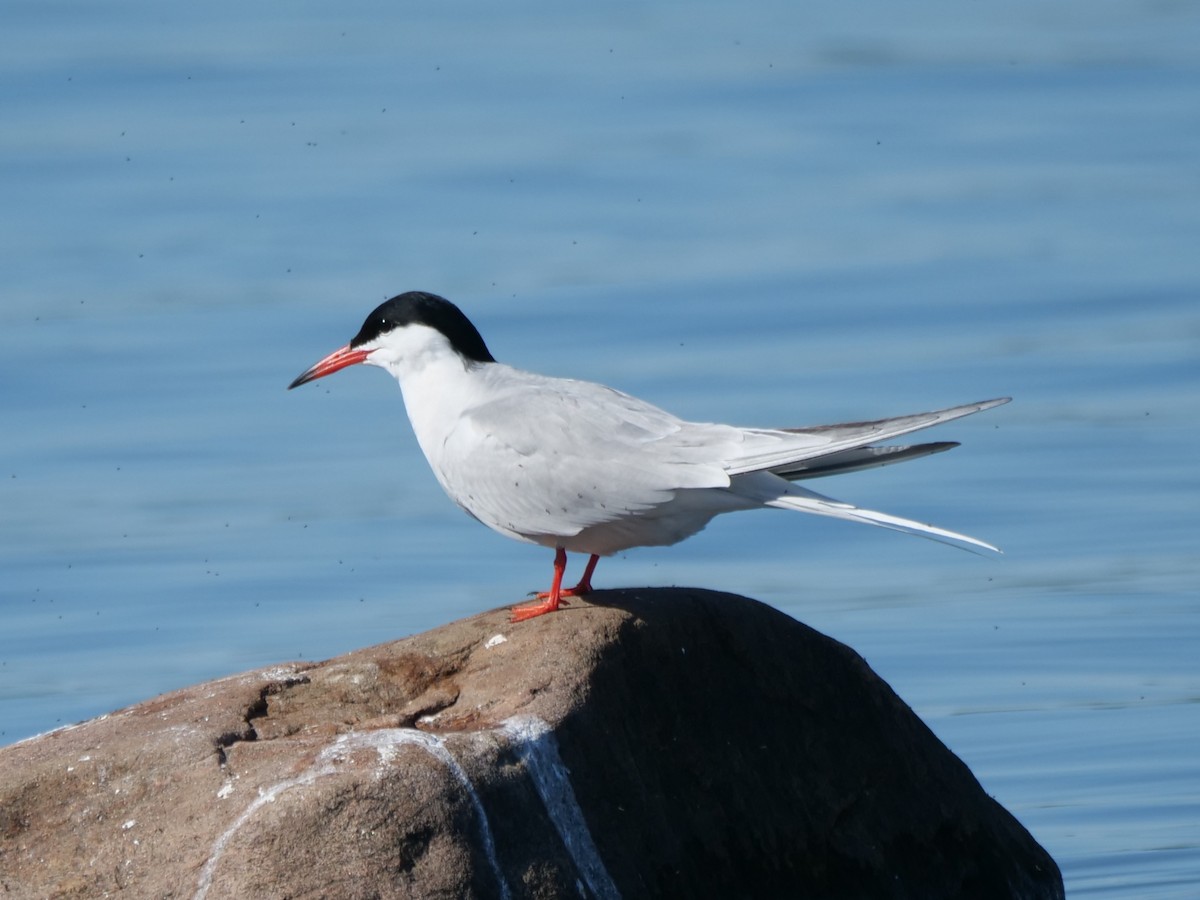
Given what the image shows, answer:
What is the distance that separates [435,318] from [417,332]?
0.29 ft

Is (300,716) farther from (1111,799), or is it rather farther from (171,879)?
(1111,799)

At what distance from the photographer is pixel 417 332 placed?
24.5 ft

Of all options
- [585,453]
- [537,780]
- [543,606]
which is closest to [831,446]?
[585,453]

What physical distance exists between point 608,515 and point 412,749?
1485 millimetres

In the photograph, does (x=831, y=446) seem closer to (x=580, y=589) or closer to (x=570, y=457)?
(x=570, y=457)

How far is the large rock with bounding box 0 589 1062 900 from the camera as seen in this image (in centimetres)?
527

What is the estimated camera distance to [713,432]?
6531 millimetres

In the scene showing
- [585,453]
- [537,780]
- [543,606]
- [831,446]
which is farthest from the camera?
[585,453]

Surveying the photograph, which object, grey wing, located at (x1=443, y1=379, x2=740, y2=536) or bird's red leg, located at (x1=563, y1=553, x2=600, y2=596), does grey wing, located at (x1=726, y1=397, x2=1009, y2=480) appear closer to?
grey wing, located at (x1=443, y1=379, x2=740, y2=536)

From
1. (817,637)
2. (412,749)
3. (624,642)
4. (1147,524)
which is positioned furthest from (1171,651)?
(412,749)

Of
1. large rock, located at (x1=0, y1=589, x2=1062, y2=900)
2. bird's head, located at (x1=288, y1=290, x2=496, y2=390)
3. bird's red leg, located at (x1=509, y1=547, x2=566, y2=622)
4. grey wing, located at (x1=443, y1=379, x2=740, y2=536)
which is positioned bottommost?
large rock, located at (x1=0, y1=589, x2=1062, y2=900)

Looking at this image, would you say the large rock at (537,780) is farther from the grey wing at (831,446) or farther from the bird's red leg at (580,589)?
the grey wing at (831,446)

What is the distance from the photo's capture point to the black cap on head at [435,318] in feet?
24.3

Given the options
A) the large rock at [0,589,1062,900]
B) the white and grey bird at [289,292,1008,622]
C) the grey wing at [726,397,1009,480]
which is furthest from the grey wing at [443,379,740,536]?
the large rock at [0,589,1062,900]
